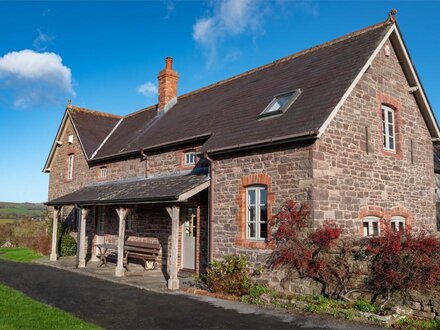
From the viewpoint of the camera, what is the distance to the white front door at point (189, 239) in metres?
14.0

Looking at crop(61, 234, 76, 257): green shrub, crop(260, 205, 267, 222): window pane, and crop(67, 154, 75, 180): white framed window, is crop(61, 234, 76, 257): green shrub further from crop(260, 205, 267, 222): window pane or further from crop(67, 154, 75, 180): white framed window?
crop(260, 205, 267, 222): window pane

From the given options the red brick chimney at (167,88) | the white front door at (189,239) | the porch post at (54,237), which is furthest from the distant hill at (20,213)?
the white front door at (189,239)

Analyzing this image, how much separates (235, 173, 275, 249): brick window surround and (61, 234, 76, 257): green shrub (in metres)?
11.8

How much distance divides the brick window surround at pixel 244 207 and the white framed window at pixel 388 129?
4222mm

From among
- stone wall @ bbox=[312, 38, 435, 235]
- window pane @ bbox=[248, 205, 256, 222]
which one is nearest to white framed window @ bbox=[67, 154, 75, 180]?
window pane @ bbox=[248, 205, 256, 222]

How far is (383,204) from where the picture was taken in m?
11.7

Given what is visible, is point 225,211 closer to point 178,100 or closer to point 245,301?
point 245,301

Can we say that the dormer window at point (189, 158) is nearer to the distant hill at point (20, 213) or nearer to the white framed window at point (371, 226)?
the white framed window at point (371, 226)

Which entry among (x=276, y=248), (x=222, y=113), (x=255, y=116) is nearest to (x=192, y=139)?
(x=222, y=113)

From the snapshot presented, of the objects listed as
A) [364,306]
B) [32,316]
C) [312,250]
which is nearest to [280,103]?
[312,250]

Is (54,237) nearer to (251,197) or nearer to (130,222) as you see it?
(130,222)

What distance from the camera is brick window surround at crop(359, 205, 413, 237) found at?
11.0m

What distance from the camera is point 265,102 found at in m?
13.1

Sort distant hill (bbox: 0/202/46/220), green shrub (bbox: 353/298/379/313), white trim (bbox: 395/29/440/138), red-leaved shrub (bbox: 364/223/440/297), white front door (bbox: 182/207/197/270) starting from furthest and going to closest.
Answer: distant hill (bbox: 0/202/46/220)
white front door (bbox: 182/207/197/270)
white trim (bbox: 395/29/440/138)
green shrub (bbox: 353/298/379/313)
red-leaved shrub (bbox: 364/223/440/297)
